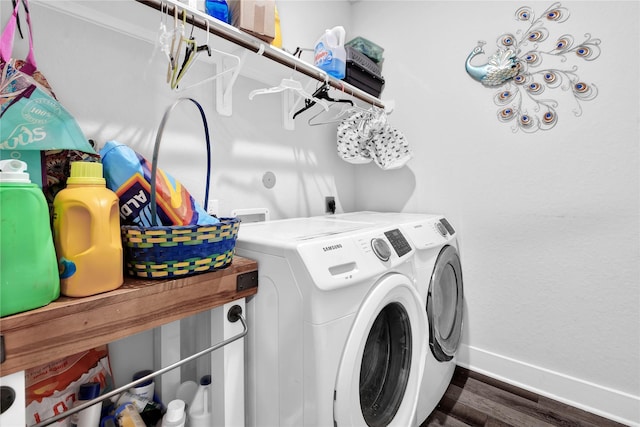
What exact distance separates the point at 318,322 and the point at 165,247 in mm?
427

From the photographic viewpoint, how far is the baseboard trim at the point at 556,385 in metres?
1.38

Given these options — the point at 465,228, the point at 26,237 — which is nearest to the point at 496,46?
the point at 465,228

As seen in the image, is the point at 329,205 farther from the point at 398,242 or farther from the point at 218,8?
the point at 218,8

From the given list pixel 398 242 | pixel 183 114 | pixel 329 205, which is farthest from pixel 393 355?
pixel 183 114

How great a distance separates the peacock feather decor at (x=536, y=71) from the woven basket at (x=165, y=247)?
5.48ft

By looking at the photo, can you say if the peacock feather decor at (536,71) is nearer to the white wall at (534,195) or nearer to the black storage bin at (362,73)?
the white wall at (534,195)

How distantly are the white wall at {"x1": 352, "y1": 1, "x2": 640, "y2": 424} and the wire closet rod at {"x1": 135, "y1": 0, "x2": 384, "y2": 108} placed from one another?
0.76 m

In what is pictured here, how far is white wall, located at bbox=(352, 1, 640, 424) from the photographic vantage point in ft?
4.50

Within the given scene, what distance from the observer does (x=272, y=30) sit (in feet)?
3.64

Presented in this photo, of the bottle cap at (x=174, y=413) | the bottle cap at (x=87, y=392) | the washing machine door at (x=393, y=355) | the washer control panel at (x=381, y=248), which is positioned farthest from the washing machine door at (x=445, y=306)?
the bottle cap at (x=87, y=392)

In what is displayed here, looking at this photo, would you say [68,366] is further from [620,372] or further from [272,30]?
[620,372]

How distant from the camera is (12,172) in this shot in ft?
1.68

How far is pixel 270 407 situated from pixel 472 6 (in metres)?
2.22

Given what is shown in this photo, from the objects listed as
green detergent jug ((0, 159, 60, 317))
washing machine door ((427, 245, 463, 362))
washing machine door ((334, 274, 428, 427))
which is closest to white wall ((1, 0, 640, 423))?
washing machine door ((427, 245, 463, 362))
